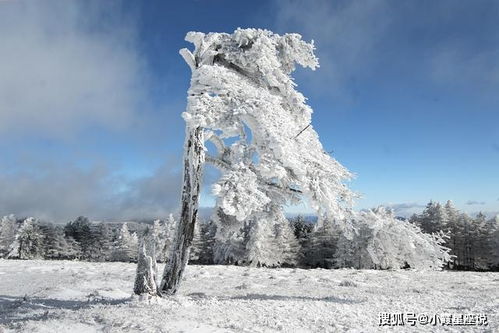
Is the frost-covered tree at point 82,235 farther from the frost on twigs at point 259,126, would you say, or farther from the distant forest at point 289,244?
the frost on twigs at point 259,126

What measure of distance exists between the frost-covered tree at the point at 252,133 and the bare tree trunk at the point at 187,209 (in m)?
0.03

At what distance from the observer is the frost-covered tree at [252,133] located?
8961 millimetres

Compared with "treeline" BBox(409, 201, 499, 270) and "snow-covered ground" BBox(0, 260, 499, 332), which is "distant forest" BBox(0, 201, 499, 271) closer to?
"treeline" BBox(409, 201, 499, 270)

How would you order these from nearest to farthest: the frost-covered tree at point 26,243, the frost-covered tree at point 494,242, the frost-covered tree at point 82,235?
the frost-covered tree at point 494,242 → the frost-covered tree at point 26,243 → the frost-covered tree at point 82,235

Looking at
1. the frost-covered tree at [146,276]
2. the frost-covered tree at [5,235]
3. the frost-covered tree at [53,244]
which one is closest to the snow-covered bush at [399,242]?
the frost-covered tree at [146,276]

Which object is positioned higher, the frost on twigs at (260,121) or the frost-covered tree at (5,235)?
the frost on twigs at (260,121)

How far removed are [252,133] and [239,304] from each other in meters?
4.84

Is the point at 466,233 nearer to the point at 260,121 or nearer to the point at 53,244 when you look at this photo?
the point at 260,121

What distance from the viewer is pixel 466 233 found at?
6172cm

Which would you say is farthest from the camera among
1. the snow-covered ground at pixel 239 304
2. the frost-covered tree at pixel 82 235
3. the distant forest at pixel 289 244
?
the frost-covered tree at pixel 82 235

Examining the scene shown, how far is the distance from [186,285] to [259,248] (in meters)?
39.6

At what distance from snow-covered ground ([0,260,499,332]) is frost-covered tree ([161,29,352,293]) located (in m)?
2.03

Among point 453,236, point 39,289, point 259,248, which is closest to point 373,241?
point 39,289

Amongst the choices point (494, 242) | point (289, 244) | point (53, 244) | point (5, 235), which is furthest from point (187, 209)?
point (5, 235)
